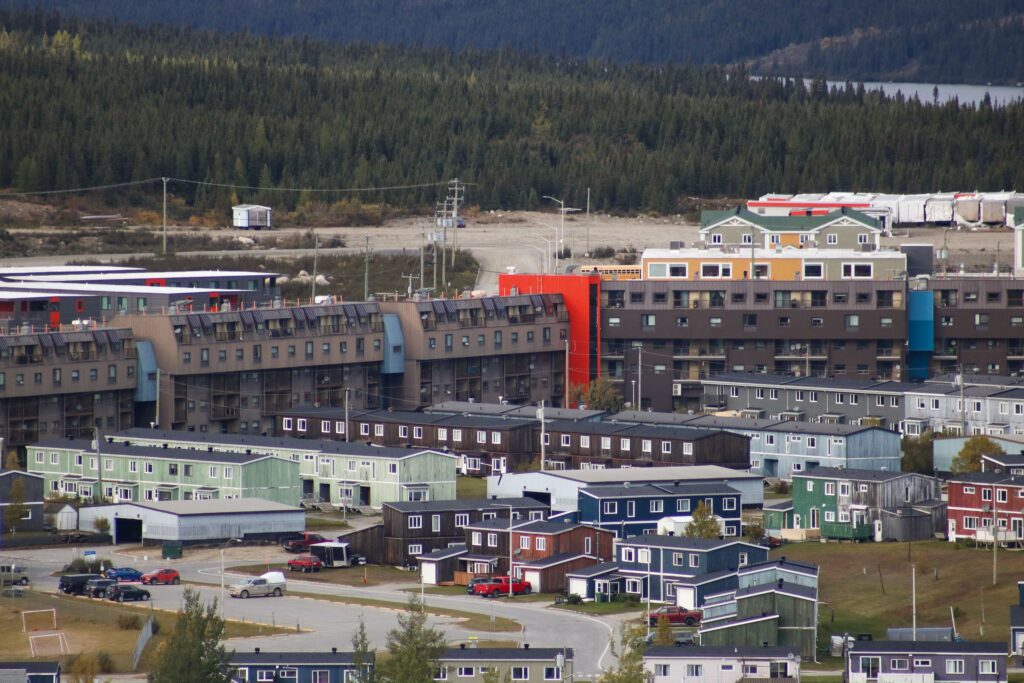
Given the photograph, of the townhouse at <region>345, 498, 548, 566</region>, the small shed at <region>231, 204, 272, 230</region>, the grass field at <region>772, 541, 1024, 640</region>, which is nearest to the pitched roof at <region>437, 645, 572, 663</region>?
the grass field at <region>772, 541, 1024, 640</region>

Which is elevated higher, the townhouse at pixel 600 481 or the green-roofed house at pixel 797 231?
the green-roofed house at pixel 797 231

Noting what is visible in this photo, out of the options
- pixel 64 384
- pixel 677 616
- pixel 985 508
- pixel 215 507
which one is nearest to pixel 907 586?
pixel 985 508

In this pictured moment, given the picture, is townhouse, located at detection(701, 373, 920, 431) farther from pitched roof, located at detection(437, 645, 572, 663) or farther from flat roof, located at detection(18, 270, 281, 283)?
pitched roof, located at detection(437, 645, 572, 663)

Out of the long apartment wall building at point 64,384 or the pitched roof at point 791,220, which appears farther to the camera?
the pitched roof at point 791,220

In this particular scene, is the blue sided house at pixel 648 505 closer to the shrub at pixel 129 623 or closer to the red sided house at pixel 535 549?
the red sided house at pixel 535 549

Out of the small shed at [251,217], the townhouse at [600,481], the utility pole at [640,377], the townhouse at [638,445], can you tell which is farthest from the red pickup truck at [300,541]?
the small shed at [251,217]

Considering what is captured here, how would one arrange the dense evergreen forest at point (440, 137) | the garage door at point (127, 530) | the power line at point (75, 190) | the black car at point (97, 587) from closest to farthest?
the black car at point (97, 587) < the garage door at point (127, 530) < the power line at point (75, 190) < the dense evergreen forest at point (440, 137)

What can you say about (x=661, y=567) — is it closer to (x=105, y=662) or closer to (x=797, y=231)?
(x=105, y=662)
